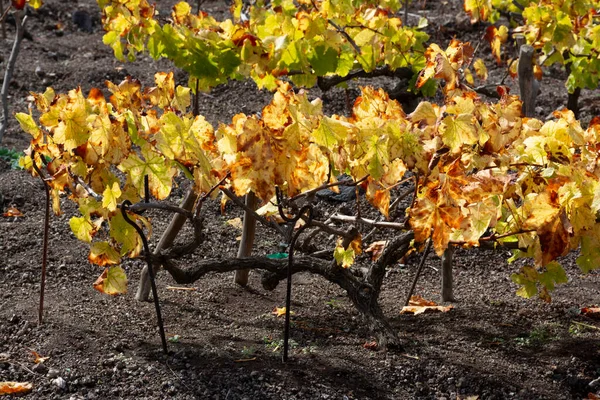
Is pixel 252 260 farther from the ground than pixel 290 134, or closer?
closer

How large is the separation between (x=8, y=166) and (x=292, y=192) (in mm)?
3330

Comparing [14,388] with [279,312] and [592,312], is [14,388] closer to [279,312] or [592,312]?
[279,312]

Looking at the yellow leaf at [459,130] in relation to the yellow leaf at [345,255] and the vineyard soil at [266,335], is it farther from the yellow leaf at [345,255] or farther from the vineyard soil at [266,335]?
the vineyard soil at [266,335]

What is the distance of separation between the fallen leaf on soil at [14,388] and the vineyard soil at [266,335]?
35 mm

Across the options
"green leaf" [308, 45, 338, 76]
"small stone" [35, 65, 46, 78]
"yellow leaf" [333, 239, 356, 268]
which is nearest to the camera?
"yellow leaf" [333, 239, 356, 268]

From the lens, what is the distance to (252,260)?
307cm

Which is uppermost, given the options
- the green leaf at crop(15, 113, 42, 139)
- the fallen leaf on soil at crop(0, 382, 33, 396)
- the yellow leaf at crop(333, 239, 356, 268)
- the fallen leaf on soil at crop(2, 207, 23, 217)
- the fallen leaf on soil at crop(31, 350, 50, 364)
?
the green leaf at crop(15, 113, 42, 139)

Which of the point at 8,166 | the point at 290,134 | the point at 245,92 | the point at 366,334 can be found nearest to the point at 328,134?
the point at 290,134

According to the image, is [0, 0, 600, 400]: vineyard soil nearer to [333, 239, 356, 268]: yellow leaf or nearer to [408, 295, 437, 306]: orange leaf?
[408, 295, 437, 306]: orange leaf

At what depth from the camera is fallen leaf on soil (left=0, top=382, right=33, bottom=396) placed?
2.74 meters

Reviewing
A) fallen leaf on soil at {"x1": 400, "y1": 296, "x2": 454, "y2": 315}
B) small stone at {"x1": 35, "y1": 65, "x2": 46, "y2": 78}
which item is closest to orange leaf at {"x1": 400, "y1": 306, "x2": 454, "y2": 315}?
fallen leaf on soil at {"x1": 400, "y1": 296, "x2": 454, "y2": 315}

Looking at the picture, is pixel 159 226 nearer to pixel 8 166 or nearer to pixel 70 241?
pixel 70 241

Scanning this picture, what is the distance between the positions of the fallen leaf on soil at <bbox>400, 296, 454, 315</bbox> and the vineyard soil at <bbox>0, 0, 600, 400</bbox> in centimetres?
3

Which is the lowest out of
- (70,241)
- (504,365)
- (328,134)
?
(504,365)
